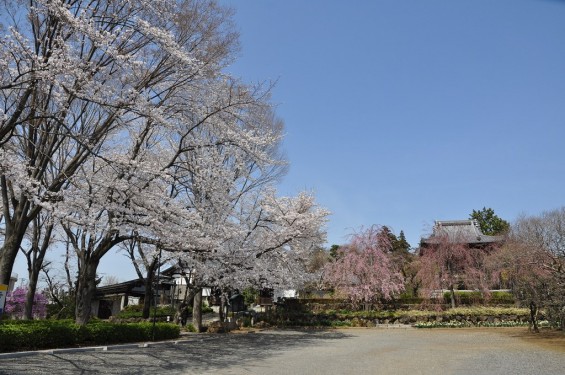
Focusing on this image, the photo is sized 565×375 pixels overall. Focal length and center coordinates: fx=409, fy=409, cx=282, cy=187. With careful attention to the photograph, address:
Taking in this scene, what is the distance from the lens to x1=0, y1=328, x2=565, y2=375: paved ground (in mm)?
8539

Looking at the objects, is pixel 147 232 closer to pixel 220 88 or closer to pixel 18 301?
pixel 220 88

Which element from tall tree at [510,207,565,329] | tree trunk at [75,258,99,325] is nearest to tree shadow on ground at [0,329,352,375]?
tree trunk at [75,258,99,325]

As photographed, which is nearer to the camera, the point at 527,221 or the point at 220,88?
the point at 220,88

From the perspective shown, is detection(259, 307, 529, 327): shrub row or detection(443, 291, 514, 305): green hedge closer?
detection(259, 307, 529, 327): shrub row

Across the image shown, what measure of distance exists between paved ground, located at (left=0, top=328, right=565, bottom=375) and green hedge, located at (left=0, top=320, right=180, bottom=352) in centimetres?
88

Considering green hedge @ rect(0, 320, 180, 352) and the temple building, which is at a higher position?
the temple building

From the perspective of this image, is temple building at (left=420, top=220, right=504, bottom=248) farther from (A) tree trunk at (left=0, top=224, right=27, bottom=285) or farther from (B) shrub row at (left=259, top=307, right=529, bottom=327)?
(A) tree trunk at (left=0, top=224, right=27, bottom=285)

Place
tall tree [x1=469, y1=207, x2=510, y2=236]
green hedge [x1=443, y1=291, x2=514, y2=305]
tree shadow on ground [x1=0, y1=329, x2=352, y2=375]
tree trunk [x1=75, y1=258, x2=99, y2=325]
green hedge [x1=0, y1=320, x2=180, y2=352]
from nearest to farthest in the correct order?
1. tree shadow on ground [x1=0, y1=329, x2=352, y2=375]
2. green hedge [x1=0, y1=320, x2=180, y2=352]
3. tree trunk [x1=75, y1=258, x2=99, y2=325]
4. green hedge [x1=443, y1=291, x2=514, y2=305]
5. tall tree [x1=469, y1=207, x2=510, y2=236]

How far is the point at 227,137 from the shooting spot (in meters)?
13.6

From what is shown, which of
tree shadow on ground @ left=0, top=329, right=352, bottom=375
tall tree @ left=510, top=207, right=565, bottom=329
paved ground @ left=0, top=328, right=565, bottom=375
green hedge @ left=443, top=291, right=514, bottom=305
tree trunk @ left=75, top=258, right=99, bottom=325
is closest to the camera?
tree shadow on ground @ left=0, top=329, right=352, bottom=375

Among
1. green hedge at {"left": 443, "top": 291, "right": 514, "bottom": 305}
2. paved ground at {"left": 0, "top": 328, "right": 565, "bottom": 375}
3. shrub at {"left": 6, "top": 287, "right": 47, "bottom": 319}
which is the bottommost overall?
paved ground at {"left": 0, "top": 328, "right": 565, "bottom": 375}

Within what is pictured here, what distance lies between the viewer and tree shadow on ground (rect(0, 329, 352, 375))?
8.06m

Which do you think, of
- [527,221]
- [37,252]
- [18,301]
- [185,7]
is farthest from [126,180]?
[527,221]

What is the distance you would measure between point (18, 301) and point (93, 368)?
25201 mm
